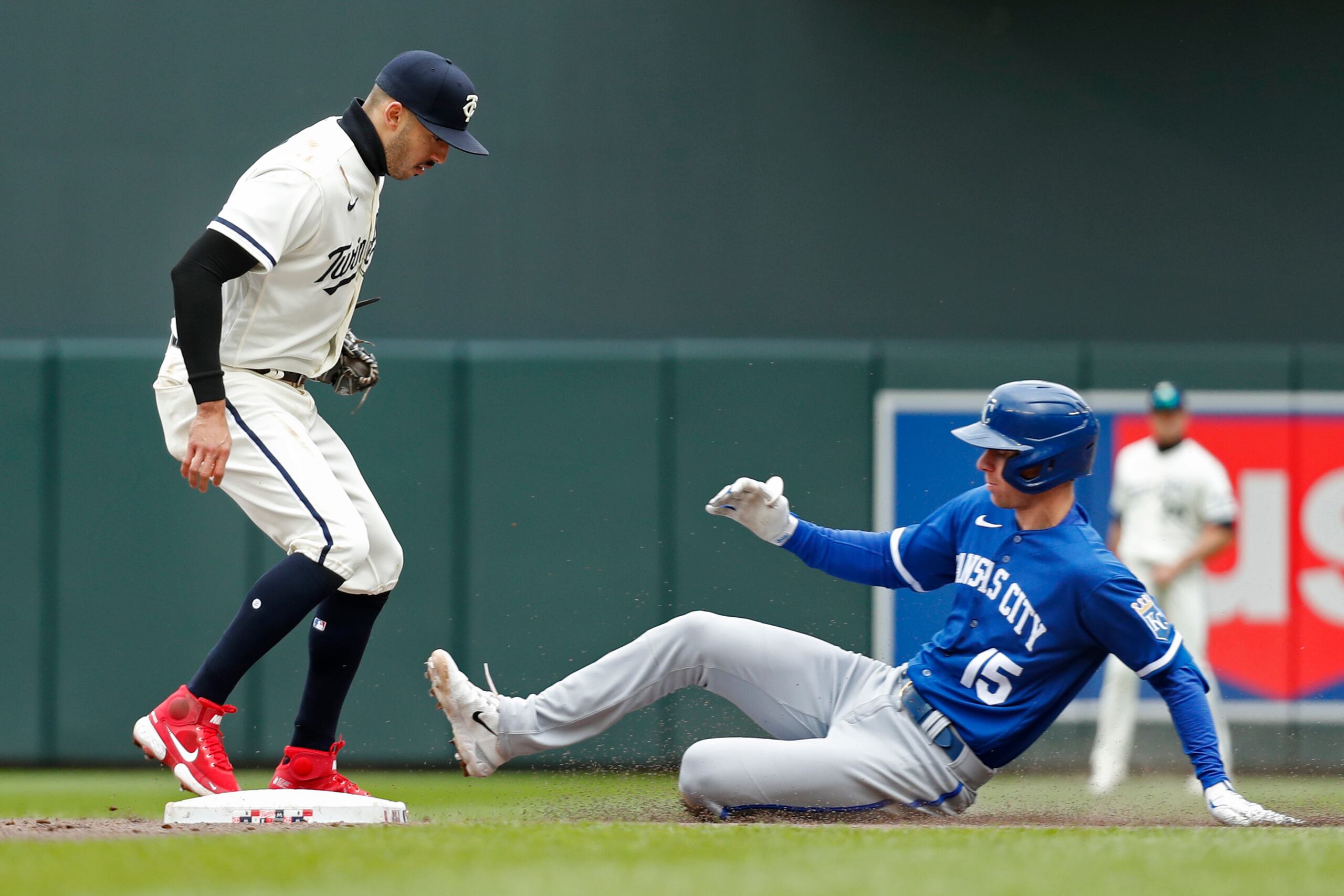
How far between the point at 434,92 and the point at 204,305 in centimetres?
79

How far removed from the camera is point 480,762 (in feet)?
11.7

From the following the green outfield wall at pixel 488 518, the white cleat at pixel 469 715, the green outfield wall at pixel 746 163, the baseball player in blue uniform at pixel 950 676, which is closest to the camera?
the baseball player in blue uniform at pixel 950 676

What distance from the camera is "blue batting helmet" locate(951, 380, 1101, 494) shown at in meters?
3.42

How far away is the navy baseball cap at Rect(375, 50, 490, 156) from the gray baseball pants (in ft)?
4.38

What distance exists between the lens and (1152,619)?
3270mm

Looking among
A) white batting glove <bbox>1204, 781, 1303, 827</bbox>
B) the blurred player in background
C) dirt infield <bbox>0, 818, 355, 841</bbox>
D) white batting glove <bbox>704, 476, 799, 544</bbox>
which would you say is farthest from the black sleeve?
the blurred player in background

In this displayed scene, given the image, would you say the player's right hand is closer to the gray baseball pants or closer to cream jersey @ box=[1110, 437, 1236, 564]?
the gray baseball pants

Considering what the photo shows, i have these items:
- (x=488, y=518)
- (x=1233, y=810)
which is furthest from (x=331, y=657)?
(x=488, y=518)

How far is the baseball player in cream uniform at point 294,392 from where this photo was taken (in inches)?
133

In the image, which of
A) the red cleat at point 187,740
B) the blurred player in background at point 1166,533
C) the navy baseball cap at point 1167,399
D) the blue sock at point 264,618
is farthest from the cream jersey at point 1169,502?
the red cleat at point 187,740

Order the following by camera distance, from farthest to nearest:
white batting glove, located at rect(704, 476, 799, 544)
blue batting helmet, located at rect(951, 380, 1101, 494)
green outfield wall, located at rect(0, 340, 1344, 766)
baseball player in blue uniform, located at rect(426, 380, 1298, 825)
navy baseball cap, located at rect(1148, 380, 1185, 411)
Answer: green outfield wall, located at rect(0, 340, 1344, 766), navy baseball cap, located at rect(1148, 380, 1185, 411), white batting glove, located at rect(704, 476, 799, 544), blue batting helmet, located at rect(951, 380, 1101, 494), baseball player in blue uniform, located at rect(426, 380, 1298, 825)

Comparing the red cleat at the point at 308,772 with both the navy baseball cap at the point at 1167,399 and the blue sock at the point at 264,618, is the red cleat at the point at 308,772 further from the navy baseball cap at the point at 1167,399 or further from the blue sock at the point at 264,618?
the navy baseball cap at the point at 1167,399

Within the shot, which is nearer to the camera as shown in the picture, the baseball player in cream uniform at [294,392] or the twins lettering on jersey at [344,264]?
the baseball player in cream uniform at [294,392]

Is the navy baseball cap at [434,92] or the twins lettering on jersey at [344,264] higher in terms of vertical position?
the navy baseball cap at [434,92]
